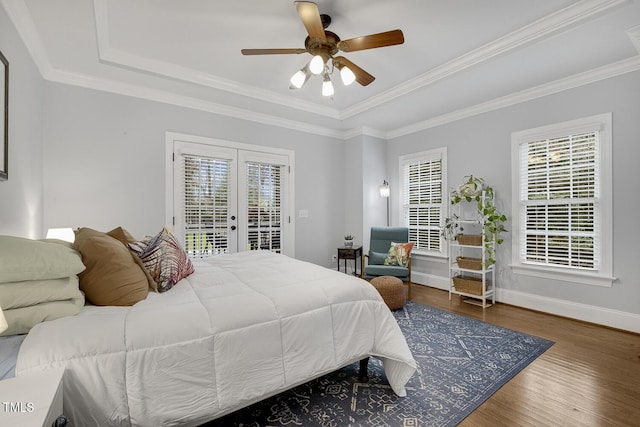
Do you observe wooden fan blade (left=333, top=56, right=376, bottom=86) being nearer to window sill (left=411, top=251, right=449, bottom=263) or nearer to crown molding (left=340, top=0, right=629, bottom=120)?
crown molding (left=340, top=0, right=629, bottom=120)

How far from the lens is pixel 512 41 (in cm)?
263

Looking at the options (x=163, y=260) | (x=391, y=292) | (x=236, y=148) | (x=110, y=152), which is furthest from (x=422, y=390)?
(x=110, y=152)

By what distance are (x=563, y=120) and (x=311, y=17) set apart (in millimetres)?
3278

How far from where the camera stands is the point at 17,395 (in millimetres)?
877

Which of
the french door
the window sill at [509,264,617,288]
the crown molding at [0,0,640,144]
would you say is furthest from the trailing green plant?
the french door

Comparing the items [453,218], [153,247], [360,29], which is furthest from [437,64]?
[153,247]

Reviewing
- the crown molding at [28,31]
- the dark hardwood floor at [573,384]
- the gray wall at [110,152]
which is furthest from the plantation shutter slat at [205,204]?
the dark hardwood floor at [573,384]

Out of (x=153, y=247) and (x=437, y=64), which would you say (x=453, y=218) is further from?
(x=153, y=247)

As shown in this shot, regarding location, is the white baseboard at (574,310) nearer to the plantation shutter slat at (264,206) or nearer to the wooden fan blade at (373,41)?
the plantation shutter slat at (264,206)

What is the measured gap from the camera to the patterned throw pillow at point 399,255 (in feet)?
13.8

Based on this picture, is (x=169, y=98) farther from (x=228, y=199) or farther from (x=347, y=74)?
(x=347, y=74)

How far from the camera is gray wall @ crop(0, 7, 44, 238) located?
81.7 inches

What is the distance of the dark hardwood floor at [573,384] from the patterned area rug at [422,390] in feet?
0.31

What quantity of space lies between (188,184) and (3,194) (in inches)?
74.0
